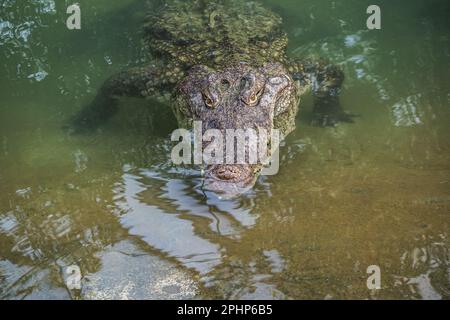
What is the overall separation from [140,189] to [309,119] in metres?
1.95

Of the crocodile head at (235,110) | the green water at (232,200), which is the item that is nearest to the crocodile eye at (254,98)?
the crocodile head at (235,110)

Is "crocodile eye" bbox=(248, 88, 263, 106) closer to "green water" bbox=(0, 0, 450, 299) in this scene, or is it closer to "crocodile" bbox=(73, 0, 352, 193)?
"crocodile" bbox=(73, 0, 352, 193)

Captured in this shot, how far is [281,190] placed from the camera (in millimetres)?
3701

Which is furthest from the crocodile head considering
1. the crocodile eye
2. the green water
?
the green water

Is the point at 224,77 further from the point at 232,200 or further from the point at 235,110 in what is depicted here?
the point at 232,200

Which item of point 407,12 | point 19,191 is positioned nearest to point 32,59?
point 19,191

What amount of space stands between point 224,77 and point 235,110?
47cm

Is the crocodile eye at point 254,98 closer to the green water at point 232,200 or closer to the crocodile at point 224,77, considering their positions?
the crocodile at point 224,77

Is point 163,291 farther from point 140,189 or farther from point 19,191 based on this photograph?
point 19,191

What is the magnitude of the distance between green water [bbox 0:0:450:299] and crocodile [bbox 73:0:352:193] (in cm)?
17

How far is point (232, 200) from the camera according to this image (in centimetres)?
356

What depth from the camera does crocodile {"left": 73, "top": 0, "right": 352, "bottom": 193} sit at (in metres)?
4.34

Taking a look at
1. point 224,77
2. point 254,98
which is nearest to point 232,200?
point 254,98

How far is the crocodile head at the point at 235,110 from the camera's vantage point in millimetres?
3641
